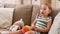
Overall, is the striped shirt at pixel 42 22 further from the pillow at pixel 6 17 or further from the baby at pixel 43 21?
the pillow at pixel 6 17

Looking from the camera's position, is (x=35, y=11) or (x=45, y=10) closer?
(x=45, y=10)

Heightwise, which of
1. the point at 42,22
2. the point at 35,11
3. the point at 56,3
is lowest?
the point at 42,22

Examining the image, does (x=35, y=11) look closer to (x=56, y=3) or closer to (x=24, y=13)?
(x=24, y=13)

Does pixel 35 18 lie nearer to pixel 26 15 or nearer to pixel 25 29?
pixel 26 15

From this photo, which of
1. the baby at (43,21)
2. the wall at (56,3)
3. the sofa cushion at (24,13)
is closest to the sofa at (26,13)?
the sofa cushion at (24,13)

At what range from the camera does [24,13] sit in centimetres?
259

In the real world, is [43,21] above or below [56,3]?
below

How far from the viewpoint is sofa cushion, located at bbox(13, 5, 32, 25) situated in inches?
101

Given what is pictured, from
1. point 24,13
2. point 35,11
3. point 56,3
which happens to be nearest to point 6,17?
point 24,13

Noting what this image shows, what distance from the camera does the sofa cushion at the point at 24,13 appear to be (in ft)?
8.42

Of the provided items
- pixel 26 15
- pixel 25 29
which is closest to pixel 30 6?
pixel 26 15

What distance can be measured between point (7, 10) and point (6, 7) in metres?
0.15

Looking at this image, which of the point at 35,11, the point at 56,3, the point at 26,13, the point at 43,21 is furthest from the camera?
the point at 56,3

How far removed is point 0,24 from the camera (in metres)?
2.62
